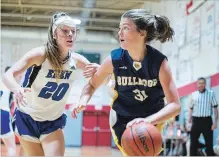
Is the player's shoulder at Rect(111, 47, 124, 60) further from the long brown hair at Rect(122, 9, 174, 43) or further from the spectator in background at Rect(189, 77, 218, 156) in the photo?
the spectator in background at Rect(189, 77, 218, 156)

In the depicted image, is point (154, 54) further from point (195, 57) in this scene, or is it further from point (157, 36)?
point (195, 57)

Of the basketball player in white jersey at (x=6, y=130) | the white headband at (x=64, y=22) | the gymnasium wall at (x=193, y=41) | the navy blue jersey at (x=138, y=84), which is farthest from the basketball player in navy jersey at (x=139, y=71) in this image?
the gymnasium wall at (x=193, y=41)

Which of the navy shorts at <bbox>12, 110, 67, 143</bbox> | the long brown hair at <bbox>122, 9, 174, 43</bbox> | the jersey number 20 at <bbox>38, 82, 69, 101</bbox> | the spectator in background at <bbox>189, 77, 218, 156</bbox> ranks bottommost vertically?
the spectator in background at <bbox>189, 77, 218, 156</bbox>

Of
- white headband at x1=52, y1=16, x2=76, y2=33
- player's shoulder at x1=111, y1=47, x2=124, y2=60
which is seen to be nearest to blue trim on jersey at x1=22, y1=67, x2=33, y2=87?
white headband at x1=52, y1=16, x2=76, y2=33

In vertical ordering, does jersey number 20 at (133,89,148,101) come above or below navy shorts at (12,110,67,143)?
above

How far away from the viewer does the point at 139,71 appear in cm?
334

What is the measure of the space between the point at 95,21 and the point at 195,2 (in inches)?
Result: 292

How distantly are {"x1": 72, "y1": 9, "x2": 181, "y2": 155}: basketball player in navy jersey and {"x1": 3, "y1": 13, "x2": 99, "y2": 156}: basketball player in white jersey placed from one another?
379 mm

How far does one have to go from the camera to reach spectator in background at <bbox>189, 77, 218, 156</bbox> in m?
9.25

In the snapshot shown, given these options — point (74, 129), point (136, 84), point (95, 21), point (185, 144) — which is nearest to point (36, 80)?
point (136, 84)

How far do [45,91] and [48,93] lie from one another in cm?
3

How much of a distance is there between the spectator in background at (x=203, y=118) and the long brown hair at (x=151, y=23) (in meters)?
6.00

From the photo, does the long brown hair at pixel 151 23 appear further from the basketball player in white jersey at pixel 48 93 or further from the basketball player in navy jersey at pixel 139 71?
the basketball player in white jersey at pixel 48 93

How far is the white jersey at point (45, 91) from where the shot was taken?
3.77m
